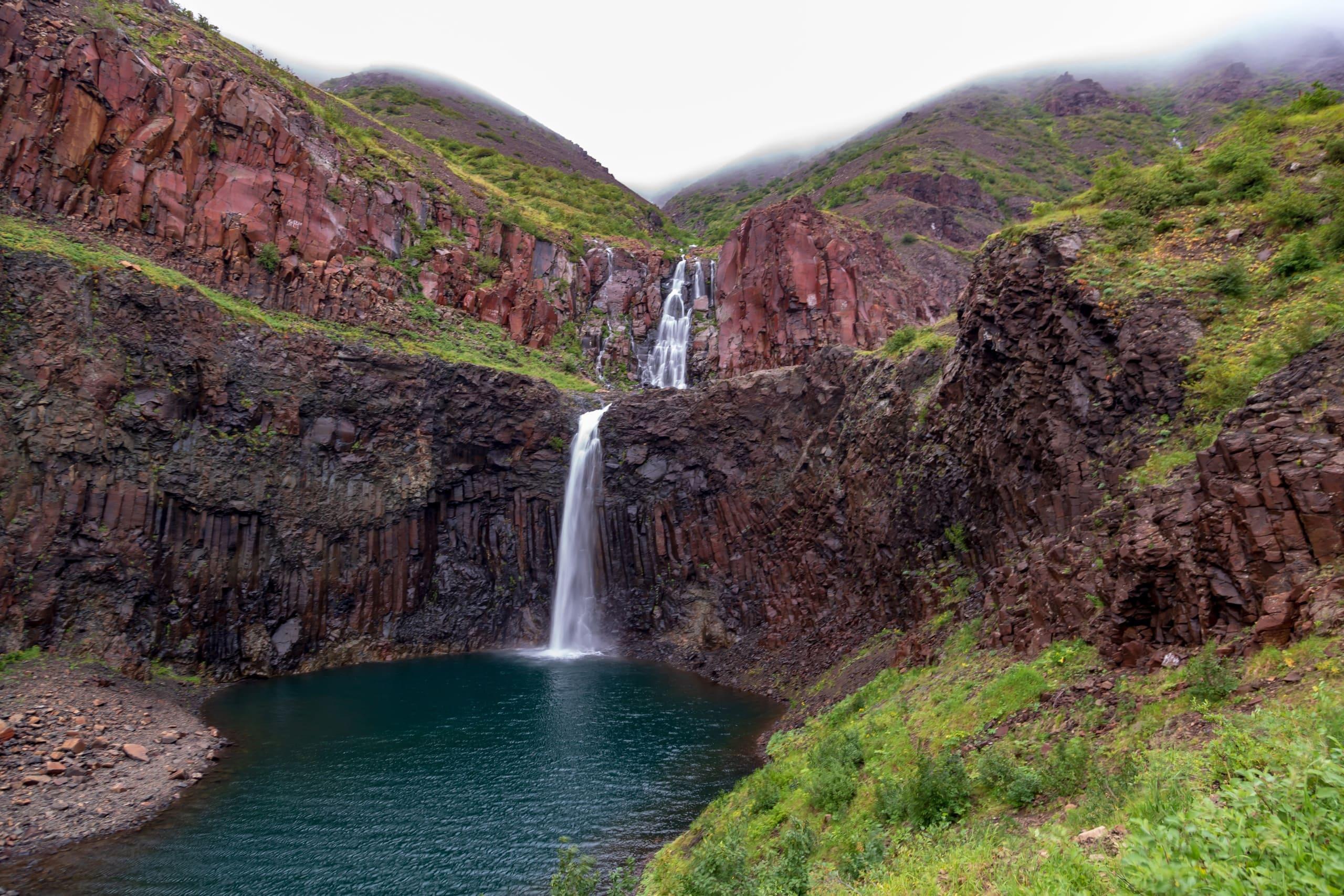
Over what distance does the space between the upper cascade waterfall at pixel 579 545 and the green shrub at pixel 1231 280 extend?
32.4 metres

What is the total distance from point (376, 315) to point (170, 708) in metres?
26.5

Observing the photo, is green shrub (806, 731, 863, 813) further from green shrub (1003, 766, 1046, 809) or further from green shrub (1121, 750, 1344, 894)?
green shrub (1121, 750, 1344, 894)

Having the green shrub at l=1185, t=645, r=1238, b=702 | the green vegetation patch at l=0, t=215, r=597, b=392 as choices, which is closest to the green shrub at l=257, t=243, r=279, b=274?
the green vegetation patch at l=0, t=215, r=597, b=392

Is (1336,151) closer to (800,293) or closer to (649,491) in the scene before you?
(649,491)

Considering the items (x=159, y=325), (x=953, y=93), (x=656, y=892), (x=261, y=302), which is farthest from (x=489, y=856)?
(x=953, y=93)

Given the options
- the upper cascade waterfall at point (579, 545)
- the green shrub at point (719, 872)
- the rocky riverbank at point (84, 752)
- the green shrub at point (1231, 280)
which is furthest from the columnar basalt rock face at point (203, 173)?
the green shrub at point (1231, 280)

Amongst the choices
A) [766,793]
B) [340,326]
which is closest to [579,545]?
[340,326]

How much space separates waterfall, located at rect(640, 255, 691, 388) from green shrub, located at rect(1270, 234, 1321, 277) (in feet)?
138

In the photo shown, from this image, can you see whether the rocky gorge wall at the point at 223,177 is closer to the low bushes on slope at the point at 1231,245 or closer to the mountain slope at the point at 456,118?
the mountain slope at the point at 456,118

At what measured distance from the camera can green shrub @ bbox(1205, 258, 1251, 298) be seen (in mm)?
15695

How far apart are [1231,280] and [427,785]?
1033 inches

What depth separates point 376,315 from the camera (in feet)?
144

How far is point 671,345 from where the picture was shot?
190 ft

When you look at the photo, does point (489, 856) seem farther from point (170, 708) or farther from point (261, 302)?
point (261, 302)
